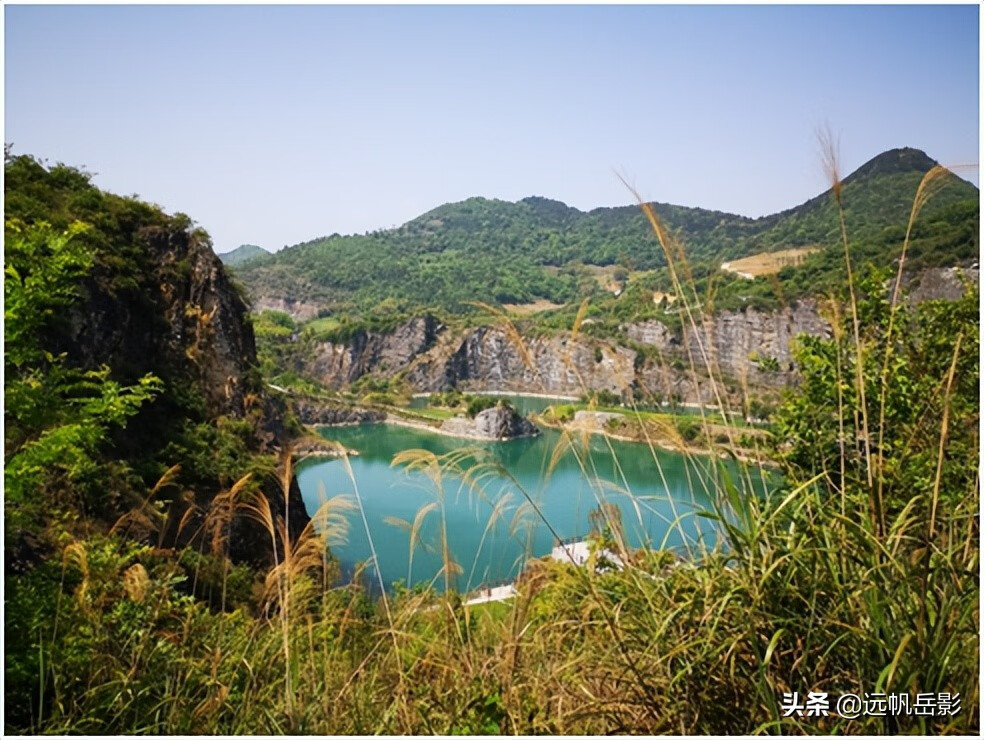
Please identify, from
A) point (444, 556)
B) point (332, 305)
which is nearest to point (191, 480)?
point (444, 556)

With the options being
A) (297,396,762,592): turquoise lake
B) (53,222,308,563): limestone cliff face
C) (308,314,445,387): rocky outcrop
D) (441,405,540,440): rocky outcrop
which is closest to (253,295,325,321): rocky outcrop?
(308,314,445,387): rocky outcrop

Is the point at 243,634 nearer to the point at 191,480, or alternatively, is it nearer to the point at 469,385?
the point at 191,480

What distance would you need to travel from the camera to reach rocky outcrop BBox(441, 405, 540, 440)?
40.4 meters

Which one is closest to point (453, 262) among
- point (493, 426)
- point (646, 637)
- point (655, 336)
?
point (493, 426)

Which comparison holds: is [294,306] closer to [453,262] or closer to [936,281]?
[453,262]

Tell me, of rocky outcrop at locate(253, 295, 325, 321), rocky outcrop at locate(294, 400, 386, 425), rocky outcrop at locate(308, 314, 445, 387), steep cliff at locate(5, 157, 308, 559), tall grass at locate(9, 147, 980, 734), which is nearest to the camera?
tall grass at locate(9, 147, 980, 734)

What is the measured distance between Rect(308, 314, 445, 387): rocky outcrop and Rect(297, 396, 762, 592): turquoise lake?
44.6 ft

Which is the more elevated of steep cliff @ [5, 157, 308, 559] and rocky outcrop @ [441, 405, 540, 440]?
steep cliff @ [5, 157, 308, 559]

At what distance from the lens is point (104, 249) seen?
12.0 meters

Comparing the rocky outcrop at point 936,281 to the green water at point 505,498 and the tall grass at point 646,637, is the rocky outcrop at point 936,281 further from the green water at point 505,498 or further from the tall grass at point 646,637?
the tall grass at point 646,637

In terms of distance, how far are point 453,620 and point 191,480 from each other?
10.1m

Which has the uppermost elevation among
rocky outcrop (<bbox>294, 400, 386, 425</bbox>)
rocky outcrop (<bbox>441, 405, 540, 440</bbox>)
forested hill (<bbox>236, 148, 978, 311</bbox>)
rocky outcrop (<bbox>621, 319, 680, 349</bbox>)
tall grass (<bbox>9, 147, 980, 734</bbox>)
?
forested hill (<bbox>236, 148, 978, 311</bbox>)

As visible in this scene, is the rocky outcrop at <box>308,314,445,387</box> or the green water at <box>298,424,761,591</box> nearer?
the green water at <box>298,424,761,591</box>

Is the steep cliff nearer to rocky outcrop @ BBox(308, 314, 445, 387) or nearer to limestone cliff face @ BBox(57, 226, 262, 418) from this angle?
limestone cliff face @ BBox(57, 226, 262, 418)
